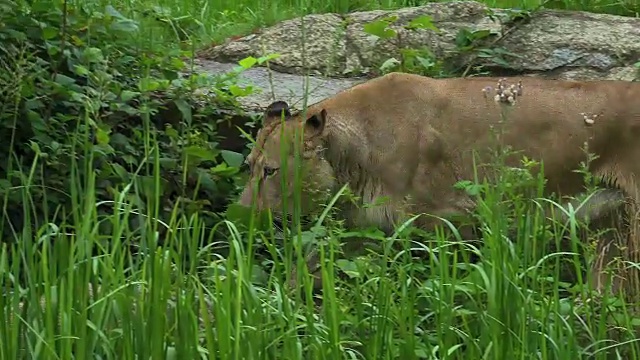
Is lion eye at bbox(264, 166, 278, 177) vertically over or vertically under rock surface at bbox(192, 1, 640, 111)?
under

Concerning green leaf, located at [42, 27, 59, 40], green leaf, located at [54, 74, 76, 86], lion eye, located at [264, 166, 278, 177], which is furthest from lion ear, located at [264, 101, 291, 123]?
green leaf, located at [42, 27, 59, 40]

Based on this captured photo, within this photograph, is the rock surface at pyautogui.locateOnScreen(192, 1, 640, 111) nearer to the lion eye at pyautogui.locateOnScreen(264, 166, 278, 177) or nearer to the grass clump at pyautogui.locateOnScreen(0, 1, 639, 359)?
the lion eye at pyautogui.locateOnScreen(264, 166, 278, 177)

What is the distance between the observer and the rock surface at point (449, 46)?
8953mm

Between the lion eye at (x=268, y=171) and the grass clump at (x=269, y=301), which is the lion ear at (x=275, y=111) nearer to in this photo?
the lion eye at (x=268, y=171)

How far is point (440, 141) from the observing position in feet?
23.3

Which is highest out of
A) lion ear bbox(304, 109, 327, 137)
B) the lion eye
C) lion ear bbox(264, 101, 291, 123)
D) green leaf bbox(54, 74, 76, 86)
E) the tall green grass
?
the tall green grass

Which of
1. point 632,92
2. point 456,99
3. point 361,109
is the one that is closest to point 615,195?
point 632,92

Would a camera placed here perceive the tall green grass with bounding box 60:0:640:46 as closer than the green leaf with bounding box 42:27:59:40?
No

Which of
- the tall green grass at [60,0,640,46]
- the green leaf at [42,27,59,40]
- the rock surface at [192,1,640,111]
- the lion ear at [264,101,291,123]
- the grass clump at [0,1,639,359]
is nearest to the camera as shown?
the grass clump at [0,1,639,359]

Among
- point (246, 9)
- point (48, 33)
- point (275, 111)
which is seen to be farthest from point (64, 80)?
point (246, 9)

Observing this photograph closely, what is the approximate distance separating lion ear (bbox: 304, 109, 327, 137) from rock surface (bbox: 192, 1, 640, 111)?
70.8 inches

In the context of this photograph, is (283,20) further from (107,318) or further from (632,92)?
(107,318)

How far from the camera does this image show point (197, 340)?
4.04 meters

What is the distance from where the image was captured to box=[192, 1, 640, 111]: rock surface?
8.95 m
